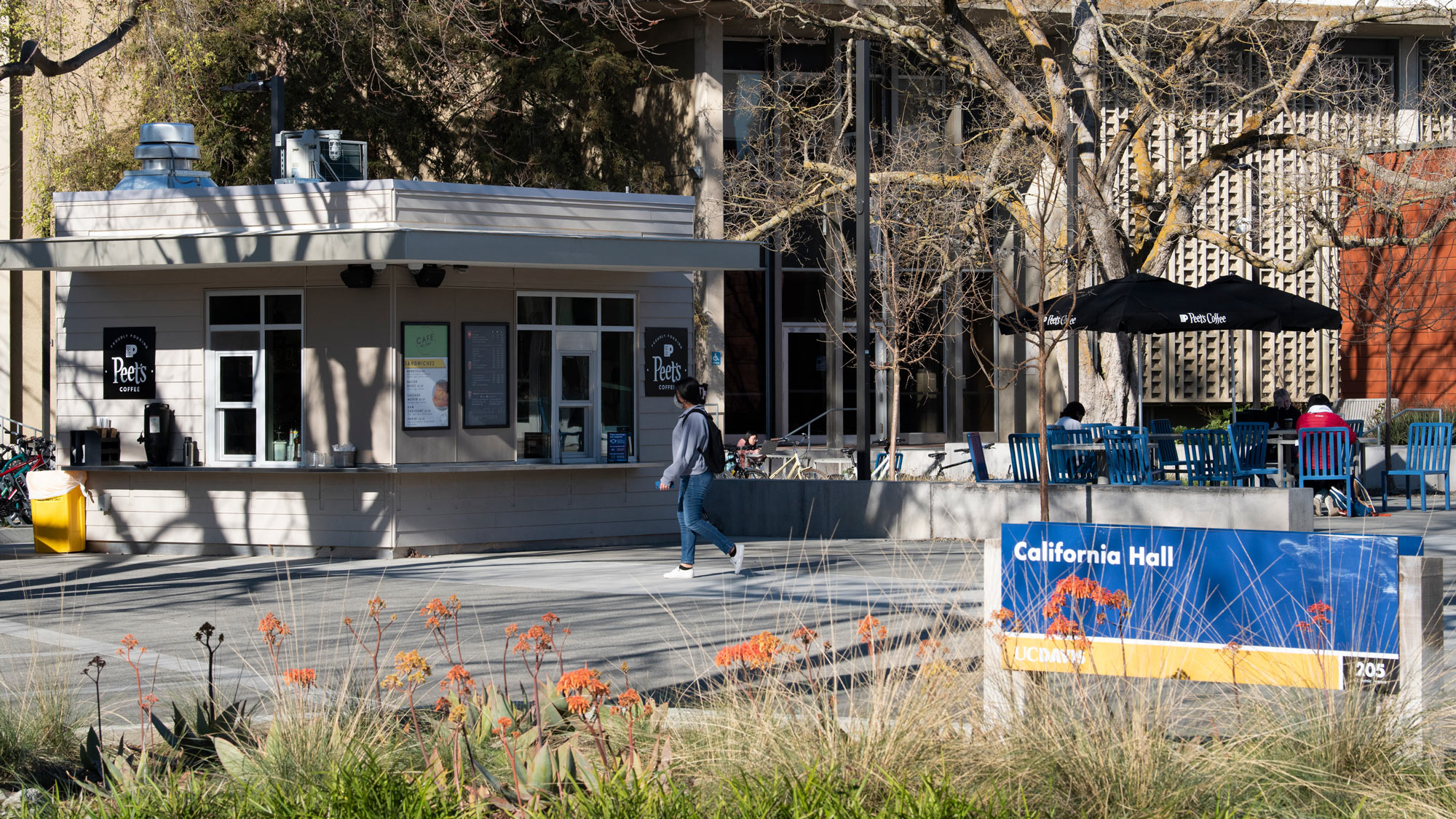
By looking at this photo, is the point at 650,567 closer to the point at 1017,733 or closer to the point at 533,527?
the point at 533,527

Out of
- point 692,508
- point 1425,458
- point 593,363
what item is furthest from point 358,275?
point 1425,458

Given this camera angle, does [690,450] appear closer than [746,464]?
Yes

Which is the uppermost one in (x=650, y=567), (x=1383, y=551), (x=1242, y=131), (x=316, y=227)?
(x=1242, y=131)

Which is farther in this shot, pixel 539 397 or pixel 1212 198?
pixel 1212 198

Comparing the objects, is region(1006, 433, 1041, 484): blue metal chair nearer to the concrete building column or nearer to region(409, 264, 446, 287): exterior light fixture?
region(409, 264, 446, 287): exterior light fixture

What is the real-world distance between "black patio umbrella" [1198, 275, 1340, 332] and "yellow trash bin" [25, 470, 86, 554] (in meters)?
12.7

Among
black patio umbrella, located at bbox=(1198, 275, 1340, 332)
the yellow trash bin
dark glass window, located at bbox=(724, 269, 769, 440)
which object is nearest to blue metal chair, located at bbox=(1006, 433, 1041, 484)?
black patio umbrella, located at bbox=(1198, 275, 1340, 332)

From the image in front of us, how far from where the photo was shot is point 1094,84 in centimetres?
1944

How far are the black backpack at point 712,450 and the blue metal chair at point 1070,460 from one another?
216 inches

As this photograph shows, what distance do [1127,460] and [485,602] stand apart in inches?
320

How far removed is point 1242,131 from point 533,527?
11172 mm

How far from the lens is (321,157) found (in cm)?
1598

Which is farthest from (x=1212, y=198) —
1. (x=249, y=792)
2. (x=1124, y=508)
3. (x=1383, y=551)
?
(x=249, y=792)

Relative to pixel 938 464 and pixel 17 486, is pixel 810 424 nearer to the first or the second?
pixel 938 464
